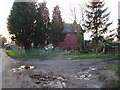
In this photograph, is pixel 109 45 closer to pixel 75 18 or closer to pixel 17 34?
pixel 75 18

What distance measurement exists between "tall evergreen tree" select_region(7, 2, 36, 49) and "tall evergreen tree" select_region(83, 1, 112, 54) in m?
9.38

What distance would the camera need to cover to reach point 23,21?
23219mm

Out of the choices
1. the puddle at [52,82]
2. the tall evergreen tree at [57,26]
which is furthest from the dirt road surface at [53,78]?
the tall evergreen tree at [57,26]

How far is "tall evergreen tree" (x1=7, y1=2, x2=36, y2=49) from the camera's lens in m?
23.4

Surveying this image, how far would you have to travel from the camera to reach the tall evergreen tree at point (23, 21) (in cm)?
2339

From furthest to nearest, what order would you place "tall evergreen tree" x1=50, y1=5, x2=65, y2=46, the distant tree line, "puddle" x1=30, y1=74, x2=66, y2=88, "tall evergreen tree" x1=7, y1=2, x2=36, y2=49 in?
"tall evergreen tree" x1=50, y1=5, x2=65, y2=46 → the distant tree line → "tall evergreen tree" x1=7, y1=2, x2=36, y2=49 → "puddle" x1=30, y1=74, x2=66, y2=88

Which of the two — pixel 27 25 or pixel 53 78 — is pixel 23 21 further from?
pixel 53 78

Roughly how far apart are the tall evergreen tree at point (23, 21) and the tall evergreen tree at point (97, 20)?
9378 millimetres

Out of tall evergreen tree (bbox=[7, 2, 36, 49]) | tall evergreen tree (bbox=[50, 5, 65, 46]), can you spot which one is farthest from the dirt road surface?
tall evergreen tree (bbox=[50, 5, 65, 46])

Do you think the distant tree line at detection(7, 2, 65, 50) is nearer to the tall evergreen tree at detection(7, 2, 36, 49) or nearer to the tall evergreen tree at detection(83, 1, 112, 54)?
the tall evergreen tree at detection(7, 2, 36, 49)

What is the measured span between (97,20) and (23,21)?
11998 mm

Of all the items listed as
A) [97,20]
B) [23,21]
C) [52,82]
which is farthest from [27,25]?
[52,82]

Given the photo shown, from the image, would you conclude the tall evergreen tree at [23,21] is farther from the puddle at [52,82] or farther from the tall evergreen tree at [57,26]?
Answer: the puddle at [52,82]

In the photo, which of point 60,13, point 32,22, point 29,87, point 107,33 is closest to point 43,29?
point 32,22
